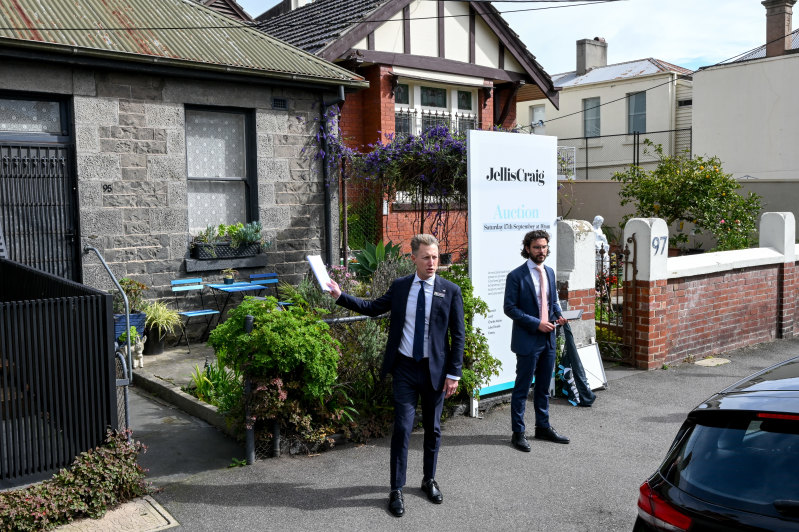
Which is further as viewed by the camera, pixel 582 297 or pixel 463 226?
pixel 463 226

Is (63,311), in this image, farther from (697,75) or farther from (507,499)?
(697,75)

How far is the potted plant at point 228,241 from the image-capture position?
10039 millimetres

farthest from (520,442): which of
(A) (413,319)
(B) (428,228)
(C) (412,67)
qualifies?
(C) (412,67)

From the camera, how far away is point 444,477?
5832 mm

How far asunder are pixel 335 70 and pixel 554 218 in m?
4.59

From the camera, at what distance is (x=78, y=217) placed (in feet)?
29.7

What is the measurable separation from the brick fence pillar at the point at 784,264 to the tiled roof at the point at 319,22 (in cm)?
828

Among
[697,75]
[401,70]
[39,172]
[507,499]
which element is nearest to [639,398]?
[507,499]

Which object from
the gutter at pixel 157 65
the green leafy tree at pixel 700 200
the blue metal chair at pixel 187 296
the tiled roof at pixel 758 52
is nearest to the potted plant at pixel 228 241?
the blue metal chair at pixel 187 296

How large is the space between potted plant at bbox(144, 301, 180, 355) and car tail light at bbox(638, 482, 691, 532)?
23.3 ft

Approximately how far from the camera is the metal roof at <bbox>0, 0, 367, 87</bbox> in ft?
28.8

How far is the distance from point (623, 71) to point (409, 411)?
25794mm

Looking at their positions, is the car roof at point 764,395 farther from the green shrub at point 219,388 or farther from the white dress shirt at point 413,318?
the green shrub at point 219,388

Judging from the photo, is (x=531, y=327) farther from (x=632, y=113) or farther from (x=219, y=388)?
(x=632, y=113)
